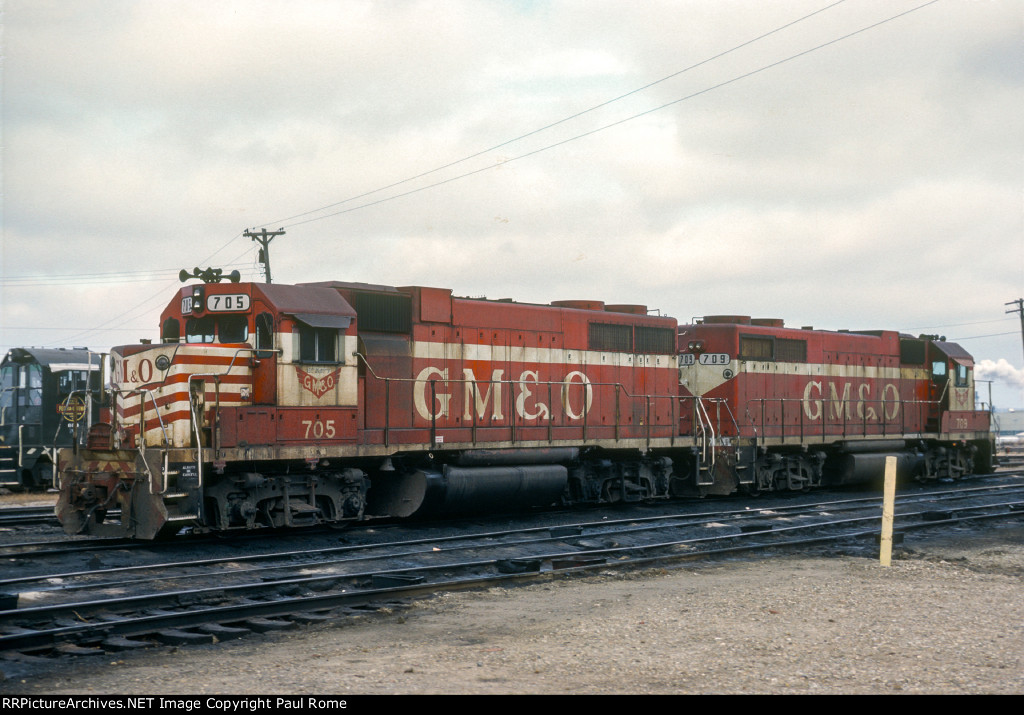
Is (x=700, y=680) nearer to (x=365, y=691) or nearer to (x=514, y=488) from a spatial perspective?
(x=365, y=691)

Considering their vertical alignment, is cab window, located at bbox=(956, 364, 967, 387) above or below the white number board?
below

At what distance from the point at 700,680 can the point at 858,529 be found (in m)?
10.2

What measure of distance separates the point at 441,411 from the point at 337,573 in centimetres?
522

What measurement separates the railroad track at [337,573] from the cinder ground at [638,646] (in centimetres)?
49

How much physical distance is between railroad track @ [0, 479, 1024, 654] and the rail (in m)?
1.83

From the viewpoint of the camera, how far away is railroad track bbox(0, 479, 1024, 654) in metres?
8.22

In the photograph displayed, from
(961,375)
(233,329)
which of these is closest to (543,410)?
(233,329)

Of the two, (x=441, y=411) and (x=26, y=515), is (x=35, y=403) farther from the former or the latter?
(x=441, y=411)

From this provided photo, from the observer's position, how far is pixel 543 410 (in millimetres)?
17438

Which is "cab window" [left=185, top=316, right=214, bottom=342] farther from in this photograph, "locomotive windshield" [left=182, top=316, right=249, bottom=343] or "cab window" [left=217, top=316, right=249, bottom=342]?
"cab window" [left=217, top=316, right=249, bottom=342]

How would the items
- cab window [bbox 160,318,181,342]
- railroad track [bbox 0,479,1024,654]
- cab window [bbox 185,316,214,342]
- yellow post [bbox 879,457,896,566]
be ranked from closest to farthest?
railroad track [bbox 0,479,1024,654]
yellow post [bbox 879,457,896,566]
cab window [bbox 185,316,214,342]
cab window [bbox 160,318,181,342]

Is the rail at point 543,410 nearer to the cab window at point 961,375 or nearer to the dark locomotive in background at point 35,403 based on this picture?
the cab window at point 961,375

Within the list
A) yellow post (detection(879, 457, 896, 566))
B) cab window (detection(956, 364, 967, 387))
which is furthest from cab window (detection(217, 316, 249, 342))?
cab window (detection(956, 364, 967, 387))

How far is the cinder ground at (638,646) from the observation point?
6.46 meters
